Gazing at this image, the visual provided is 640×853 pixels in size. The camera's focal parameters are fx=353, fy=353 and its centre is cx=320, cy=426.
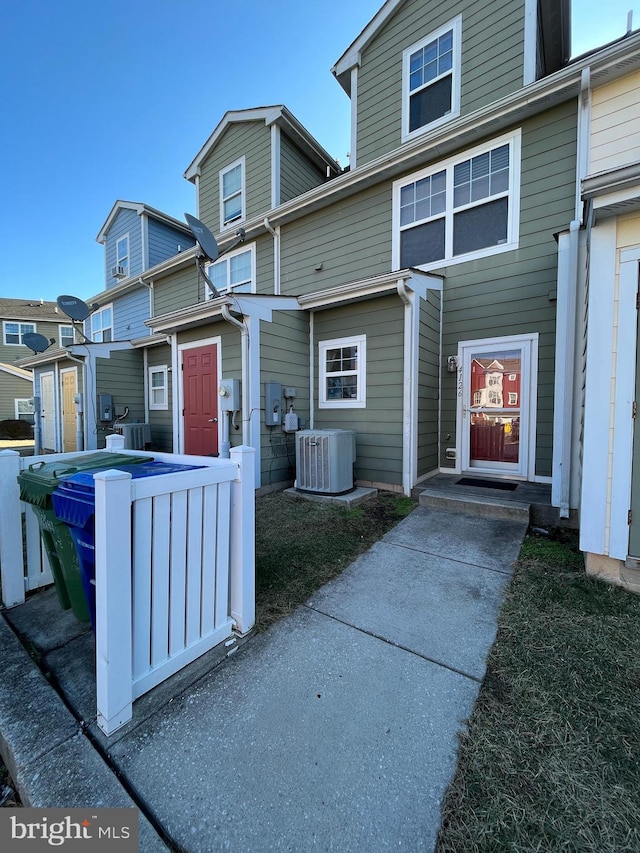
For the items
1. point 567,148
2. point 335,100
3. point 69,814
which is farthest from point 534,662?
point 335,100

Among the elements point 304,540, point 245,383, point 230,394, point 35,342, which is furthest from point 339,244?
point 35,342

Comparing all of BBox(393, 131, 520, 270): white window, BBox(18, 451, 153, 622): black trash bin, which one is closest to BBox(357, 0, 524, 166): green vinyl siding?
BBox(393, 131, 520, 270): white window

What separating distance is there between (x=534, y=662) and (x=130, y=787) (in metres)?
1.92

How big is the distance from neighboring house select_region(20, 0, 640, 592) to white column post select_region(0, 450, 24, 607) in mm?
3052

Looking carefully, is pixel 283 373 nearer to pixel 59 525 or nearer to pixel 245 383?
pixel 245 383

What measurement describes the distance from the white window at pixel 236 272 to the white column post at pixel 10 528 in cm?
645

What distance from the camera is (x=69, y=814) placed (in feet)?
3.85

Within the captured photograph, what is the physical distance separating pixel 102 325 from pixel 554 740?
14.8 m

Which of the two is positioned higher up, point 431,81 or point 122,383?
point 431,81

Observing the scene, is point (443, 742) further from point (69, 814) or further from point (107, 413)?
point (107, 413)

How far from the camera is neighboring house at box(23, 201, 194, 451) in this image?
855 centimetres

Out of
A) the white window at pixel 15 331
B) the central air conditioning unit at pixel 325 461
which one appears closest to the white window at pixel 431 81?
the central air conditioning unit at pixel 325 461

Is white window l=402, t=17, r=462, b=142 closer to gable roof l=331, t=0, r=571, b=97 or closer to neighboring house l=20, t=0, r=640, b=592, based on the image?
neighboring house l=20, t=0, r=640, b=592

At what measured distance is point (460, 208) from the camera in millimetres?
5191
